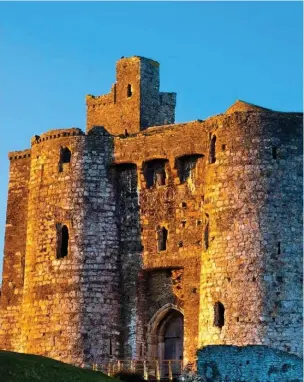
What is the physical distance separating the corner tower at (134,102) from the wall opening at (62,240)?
6.79 metres

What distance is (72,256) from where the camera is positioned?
2089 inches

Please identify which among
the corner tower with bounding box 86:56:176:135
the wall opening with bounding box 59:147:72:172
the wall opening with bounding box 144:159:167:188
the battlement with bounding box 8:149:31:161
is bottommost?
the wall opening with bounding box 144:159:167:188

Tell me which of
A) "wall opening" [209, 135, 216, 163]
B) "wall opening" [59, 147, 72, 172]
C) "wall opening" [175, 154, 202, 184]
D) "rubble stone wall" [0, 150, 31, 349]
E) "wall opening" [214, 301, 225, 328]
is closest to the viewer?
"wall opening" [214, 301, 225, 328]

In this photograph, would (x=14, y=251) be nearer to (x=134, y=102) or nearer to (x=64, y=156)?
(x=64, y=156)

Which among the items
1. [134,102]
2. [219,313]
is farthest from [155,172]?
[219,313]

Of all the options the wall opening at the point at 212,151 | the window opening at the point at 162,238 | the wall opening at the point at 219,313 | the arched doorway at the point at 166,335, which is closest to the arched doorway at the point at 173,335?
the arched doorway at the point at 166,335

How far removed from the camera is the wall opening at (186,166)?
2072 inches

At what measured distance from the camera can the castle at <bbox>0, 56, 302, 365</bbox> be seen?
48800 mm

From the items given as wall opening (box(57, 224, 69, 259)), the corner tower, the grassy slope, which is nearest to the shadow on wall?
the grassy slope

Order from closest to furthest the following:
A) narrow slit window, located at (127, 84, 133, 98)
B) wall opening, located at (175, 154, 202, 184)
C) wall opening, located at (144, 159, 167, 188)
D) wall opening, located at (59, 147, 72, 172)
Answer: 1. wall opening, located at (175, 154, 202, 184)
2. wall opening, located at (144, 159, 167, 188)
3. wall opening, located at (59, 147, 72, 172)
4. narrow slit window, located at (127, 84, 133, 98)

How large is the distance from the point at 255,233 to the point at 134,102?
1228cm

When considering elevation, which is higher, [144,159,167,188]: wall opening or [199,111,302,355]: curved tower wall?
[144,159,167,188]: wall opening

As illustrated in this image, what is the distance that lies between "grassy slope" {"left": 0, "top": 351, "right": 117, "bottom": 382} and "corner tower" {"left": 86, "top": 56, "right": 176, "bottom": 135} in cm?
1720

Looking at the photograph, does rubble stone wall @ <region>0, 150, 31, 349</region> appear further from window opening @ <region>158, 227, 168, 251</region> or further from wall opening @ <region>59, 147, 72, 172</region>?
window opening @ <region>158, 227, 168, 251</region>
